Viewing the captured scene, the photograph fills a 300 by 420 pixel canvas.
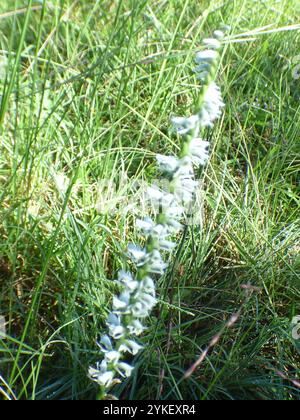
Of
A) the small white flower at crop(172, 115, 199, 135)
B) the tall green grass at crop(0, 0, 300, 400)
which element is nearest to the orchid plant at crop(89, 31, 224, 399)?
the small white flower at crop(172, 115, 199, 135)

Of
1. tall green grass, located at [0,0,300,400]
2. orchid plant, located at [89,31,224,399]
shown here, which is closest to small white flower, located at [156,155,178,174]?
orchid plant, located at [89,31,224,399]

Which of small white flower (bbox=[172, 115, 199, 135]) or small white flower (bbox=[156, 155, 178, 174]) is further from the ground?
small white flower (bbox=[172, 115, 199, 135])

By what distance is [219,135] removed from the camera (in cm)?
228

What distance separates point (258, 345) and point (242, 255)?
36cm

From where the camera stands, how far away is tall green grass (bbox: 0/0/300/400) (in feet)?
5.37

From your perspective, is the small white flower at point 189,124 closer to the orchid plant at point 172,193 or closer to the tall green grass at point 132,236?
the orchid plant at point 172,193

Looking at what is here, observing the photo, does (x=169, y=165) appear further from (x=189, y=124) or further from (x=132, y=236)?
(x=132, y=236)

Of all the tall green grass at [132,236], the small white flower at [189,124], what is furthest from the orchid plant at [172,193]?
the tall green grass at [132,236]

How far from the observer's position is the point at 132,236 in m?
2.00

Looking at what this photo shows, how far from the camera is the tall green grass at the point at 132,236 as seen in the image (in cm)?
164

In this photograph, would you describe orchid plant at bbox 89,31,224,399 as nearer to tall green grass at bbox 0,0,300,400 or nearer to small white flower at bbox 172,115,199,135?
small white flower at bbox 172,115,199,135

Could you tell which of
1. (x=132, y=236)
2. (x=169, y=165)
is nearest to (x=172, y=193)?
(x=169, y=165)

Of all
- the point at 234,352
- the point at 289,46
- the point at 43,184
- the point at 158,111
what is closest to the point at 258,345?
the point at 234,352

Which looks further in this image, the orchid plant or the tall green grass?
the tall green grass
